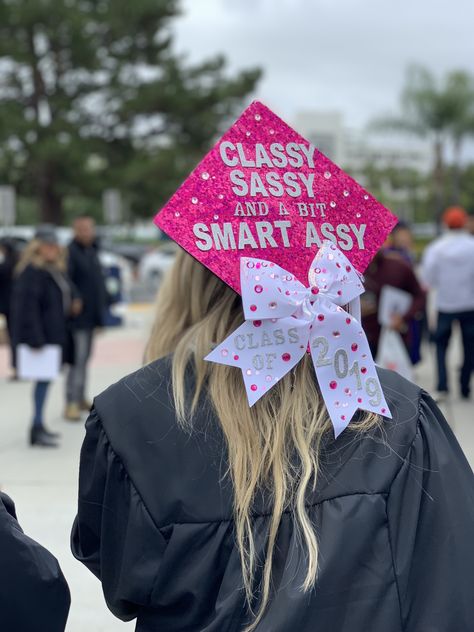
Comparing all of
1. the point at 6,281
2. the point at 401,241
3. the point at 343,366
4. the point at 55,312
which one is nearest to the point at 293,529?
the point at 343,366

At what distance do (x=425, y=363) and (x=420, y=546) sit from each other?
939cm

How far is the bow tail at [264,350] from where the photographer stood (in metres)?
1.70

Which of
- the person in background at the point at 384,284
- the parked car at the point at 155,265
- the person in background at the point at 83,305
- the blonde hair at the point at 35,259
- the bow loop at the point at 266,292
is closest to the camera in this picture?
the bow loop at the point at 266,292

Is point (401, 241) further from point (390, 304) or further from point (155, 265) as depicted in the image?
point (155, 265)

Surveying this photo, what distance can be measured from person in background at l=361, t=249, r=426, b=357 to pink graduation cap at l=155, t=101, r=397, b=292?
535 centimetres

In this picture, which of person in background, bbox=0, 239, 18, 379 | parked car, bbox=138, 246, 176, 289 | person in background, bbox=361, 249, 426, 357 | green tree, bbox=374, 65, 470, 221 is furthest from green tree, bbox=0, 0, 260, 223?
person in background, bbox=361, 249, 426, 357

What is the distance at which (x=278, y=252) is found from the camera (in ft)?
5.75

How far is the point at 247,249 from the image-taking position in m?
1.74

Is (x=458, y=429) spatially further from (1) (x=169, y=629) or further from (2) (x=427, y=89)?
(2) (x=427, y=89)

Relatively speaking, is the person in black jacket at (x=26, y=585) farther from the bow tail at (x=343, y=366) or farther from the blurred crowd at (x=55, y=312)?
the blurred crowd at (x=55, y=312)

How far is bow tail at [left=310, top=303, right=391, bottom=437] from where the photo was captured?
1.70 meters

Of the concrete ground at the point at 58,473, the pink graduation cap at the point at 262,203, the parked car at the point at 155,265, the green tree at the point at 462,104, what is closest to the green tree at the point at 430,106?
the green tree at the point at 462,104

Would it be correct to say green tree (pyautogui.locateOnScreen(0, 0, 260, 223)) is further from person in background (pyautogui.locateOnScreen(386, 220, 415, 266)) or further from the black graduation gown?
the black graduation gown

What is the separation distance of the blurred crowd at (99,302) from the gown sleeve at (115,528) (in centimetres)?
492
